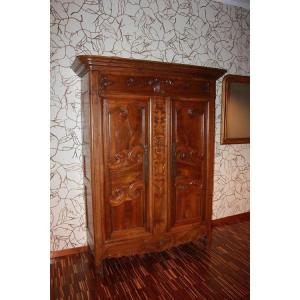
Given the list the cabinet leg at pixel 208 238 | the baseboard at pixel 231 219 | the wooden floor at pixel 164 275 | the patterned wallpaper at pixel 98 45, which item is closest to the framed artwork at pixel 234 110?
the patterned wallpaper at pixel 98 45

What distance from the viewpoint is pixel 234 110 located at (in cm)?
354

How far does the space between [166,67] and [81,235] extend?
76.2 inches

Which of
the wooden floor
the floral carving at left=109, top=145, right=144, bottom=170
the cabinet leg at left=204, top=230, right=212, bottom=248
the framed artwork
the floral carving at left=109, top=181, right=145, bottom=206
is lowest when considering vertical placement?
the wooden floor

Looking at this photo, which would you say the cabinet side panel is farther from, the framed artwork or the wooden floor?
the framed artwork

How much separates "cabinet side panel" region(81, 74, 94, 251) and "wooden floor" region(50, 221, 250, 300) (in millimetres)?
302

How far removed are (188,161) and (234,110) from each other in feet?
4.44

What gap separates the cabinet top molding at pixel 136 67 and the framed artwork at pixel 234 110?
83 cm

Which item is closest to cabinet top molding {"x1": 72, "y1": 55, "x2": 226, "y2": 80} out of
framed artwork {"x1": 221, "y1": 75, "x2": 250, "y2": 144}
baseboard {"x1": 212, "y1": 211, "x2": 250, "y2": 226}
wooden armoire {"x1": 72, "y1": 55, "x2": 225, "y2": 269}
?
wooden armoire {"x1": 72, "y1": 55, "x2": 225, "y2": 269}

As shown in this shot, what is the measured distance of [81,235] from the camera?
2.78 m

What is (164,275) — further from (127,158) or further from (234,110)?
(234,110)

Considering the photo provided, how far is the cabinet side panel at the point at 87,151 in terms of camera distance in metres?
2.28

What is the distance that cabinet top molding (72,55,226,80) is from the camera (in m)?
2.10
